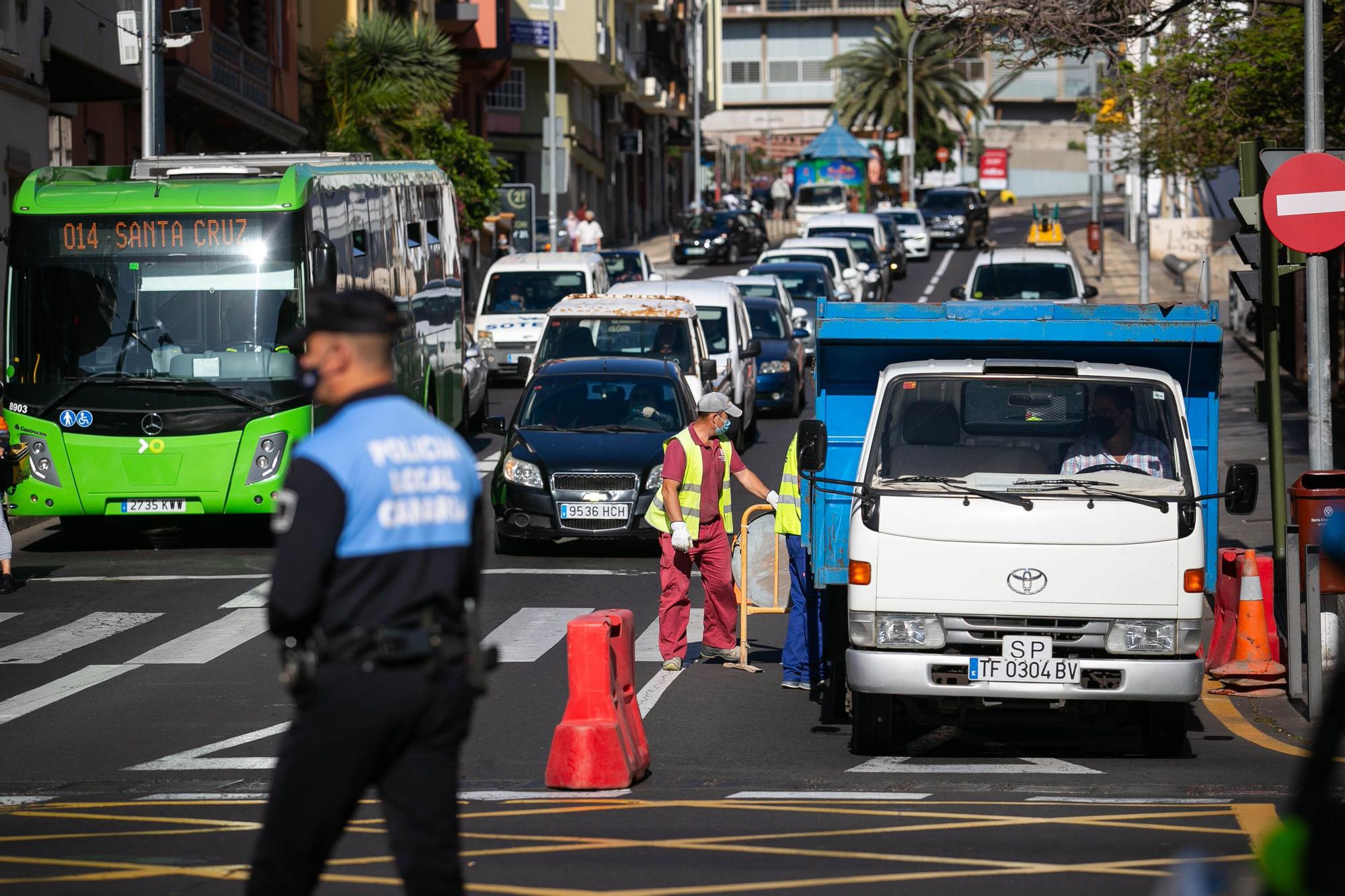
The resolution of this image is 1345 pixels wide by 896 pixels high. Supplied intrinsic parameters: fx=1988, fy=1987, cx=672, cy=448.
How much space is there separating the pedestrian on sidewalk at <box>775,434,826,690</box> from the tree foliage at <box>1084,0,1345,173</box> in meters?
8.18

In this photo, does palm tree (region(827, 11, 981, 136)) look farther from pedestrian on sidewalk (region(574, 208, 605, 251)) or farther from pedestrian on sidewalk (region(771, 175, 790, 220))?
pedestrian on sidewalk (region(574, 208, 605, 251))

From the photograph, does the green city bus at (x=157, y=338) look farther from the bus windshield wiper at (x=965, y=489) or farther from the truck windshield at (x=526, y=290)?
the truck windshield at (x=526, y=290)

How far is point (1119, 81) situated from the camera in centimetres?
2345

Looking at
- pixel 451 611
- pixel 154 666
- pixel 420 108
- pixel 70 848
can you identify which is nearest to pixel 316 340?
pixel 451 611

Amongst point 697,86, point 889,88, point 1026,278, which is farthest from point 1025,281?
point 889,88

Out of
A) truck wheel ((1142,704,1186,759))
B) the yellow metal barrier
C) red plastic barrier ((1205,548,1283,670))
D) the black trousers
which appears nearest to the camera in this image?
the black trousers

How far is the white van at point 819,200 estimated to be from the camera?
222ft

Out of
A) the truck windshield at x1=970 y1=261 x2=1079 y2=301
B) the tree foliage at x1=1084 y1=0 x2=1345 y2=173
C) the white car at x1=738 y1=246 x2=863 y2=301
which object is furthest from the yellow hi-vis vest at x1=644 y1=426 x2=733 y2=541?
the white car at x1=738 y1=246 x2=863 y2=301

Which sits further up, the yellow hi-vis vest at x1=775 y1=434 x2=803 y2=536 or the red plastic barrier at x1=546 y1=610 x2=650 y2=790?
the yellow hi-vis vest at x1=775 y1=434 x2=803 y2=536

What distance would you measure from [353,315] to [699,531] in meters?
7.46

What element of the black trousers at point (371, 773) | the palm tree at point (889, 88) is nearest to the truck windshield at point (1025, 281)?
the black trousers at point (371, 773)

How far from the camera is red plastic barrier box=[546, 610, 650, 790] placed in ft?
28.6

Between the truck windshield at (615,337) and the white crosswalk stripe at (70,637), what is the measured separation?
27.7 ft

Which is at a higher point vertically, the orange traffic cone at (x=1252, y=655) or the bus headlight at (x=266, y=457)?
the bus headlight at (x=266, y=457)
